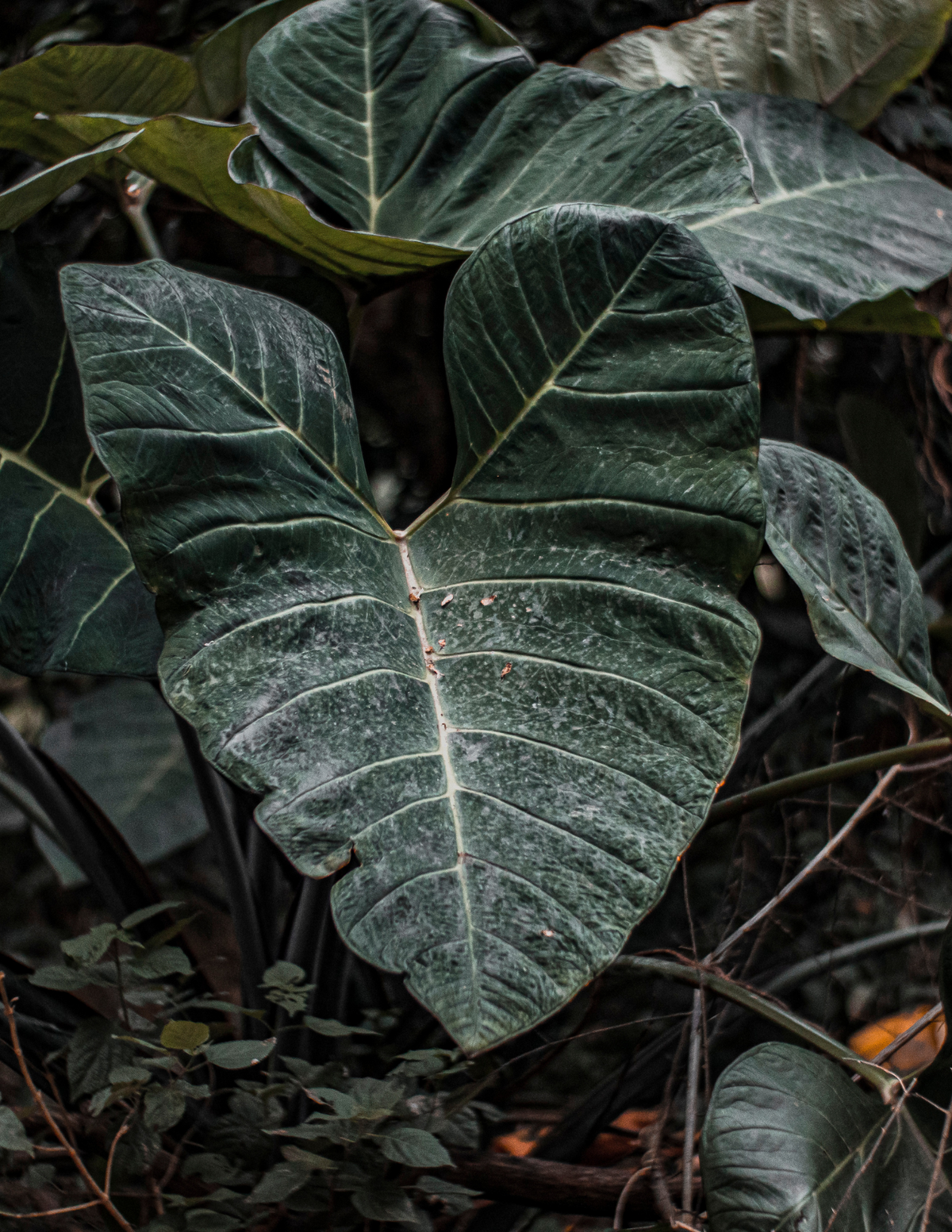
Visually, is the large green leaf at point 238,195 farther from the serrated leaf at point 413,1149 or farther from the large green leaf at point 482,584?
the serrated leaf at point 413,1149

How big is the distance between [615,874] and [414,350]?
148 centimetres

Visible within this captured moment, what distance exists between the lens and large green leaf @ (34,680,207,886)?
1.29 meters

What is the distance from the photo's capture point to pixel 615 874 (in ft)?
1.65

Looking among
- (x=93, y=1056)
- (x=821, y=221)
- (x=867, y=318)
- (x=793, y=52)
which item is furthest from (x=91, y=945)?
(x=793, y=52)

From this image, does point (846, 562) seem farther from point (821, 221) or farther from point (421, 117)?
point (421, 117)

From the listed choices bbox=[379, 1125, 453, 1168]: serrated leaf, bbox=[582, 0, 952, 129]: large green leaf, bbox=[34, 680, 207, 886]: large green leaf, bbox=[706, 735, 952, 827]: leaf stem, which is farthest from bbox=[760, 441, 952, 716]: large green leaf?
bbox=[34, 680, 207, 886]: large green leaf

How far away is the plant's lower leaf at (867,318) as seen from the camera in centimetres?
99

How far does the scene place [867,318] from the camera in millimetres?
1039

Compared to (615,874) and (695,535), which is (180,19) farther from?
(615,874)

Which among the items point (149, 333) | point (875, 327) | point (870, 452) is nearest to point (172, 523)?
point (149, 333)

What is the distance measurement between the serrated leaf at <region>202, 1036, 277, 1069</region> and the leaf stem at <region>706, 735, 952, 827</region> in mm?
449

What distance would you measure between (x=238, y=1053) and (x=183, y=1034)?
5 cm

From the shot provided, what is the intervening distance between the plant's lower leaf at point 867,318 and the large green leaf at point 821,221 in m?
0.01

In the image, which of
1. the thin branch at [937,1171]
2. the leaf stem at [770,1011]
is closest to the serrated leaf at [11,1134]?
the leaf stem at [770,1011]
